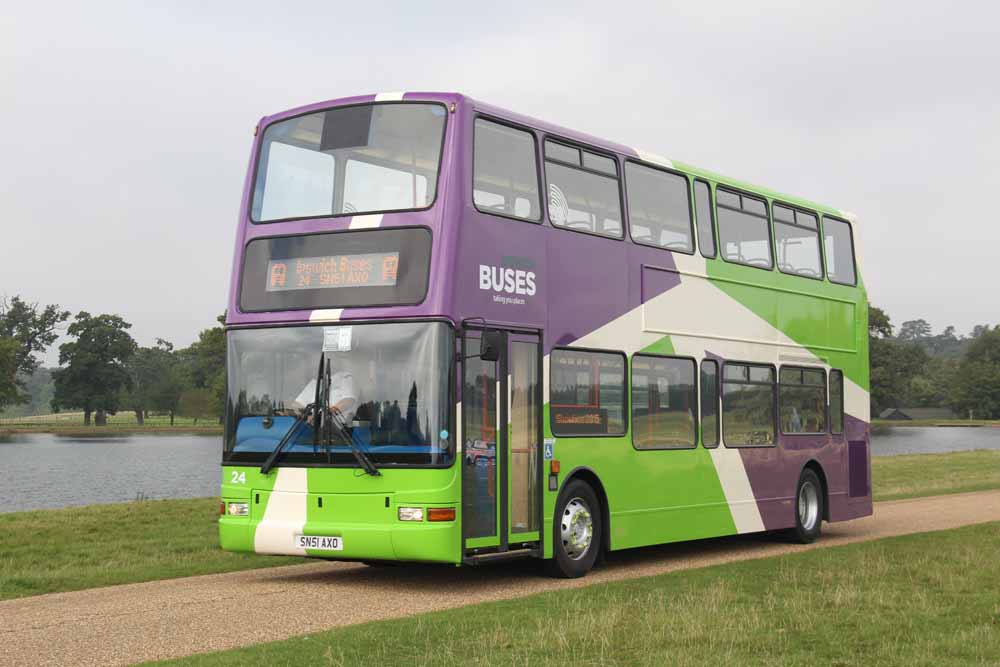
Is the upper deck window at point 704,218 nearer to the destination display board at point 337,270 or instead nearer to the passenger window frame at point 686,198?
the passenger window frame at point 686,198

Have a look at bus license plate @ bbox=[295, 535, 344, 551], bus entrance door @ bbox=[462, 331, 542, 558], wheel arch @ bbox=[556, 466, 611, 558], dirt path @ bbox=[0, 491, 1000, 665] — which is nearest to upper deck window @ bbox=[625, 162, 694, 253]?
bus entrance door @ bbox=[462, 331, 542, 558]

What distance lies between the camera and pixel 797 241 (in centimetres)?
1980

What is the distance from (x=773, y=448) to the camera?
1884 cm

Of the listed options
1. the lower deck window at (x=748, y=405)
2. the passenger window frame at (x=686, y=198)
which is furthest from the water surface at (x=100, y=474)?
the passenger window frame at (x=686, y=198)

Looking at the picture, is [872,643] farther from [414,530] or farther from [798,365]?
[798,365]

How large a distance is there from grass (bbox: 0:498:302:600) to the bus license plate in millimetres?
2903

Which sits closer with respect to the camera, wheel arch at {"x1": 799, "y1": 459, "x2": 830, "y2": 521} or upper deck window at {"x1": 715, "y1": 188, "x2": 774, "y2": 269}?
upper deck window at {"x1": 715, "y1": 188, "x2": 774, "y2": 269}

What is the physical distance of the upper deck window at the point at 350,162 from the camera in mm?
13352

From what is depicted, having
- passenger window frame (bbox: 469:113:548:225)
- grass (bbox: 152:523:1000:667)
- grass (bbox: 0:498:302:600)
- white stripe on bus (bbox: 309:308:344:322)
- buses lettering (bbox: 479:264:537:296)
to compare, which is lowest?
grass (bbox: 152:523:1000:667)

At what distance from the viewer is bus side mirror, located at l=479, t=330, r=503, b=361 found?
43.6 ft

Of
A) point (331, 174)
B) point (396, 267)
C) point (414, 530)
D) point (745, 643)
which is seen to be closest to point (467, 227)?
point (396, 267)

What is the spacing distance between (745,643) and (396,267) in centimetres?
513

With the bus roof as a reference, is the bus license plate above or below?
below

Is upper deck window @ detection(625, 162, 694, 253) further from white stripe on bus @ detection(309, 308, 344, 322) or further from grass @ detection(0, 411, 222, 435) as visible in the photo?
grass @ detection(0, 411, 222, 435)
